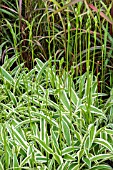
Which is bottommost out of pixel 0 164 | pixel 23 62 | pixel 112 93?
pixel 0 164

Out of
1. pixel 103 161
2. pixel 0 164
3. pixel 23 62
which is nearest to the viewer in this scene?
pixel 0 164

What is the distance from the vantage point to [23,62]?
243cm

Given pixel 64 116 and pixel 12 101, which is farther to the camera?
pixel 12 101

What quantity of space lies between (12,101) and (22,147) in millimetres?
385

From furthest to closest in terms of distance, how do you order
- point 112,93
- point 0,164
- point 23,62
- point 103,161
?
point 23,62, point 112,93, point 103,161, point 0,164

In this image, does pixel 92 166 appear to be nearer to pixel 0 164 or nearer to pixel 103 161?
pixel 103 161

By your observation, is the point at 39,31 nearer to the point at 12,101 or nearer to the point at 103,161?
the point at 12,101

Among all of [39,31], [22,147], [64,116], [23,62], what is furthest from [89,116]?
[39,31]

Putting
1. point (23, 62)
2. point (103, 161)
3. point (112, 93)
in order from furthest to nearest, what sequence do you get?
point (23, 62) < point (112, 93) < point (103, 161)

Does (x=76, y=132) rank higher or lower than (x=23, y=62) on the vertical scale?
lower

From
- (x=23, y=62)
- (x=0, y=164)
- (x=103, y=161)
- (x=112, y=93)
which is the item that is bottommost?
(x=103, y=161)

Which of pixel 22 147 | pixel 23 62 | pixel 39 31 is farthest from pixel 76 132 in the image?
pixel 39 31

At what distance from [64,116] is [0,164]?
0.38 metres

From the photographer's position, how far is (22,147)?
179cm
